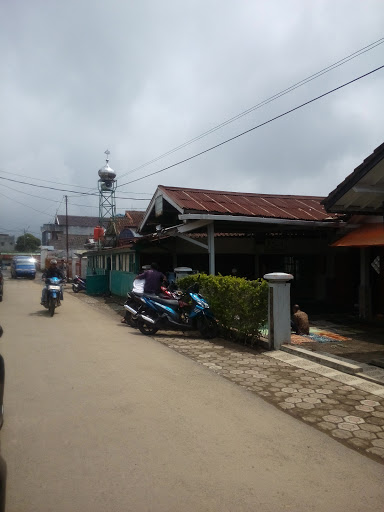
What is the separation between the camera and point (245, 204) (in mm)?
11617

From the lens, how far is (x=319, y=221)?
11266 mm

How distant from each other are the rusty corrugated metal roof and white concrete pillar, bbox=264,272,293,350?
327 centimetres

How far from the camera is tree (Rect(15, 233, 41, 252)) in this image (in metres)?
80.3

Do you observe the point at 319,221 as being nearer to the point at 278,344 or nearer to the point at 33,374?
the point at 278,344

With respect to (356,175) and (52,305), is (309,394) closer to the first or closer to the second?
(356,175)

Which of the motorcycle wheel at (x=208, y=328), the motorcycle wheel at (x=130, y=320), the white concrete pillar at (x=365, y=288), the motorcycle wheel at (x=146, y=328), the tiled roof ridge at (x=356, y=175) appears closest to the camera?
the tiled roof ridge at (x=356, y=175)

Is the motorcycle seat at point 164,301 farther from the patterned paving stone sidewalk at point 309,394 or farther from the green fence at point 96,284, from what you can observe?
the green fence at point 96,284

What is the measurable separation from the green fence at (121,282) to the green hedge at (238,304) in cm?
734

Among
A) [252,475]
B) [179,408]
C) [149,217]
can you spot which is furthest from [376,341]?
[149,217]

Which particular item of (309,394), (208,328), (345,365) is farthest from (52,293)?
(309,394)

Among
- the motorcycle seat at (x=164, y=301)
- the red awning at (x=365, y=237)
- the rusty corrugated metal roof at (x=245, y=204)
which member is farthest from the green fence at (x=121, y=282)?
the red awning at (x=365, y=237)

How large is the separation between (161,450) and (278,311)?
4.43 meters

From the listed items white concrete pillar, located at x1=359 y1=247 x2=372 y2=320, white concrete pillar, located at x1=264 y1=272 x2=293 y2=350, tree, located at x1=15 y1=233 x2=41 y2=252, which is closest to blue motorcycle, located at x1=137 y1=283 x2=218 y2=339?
white concrete pillar, located at x1=264 y1=272 x2=293 y2=350

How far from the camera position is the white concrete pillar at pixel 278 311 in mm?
7512
